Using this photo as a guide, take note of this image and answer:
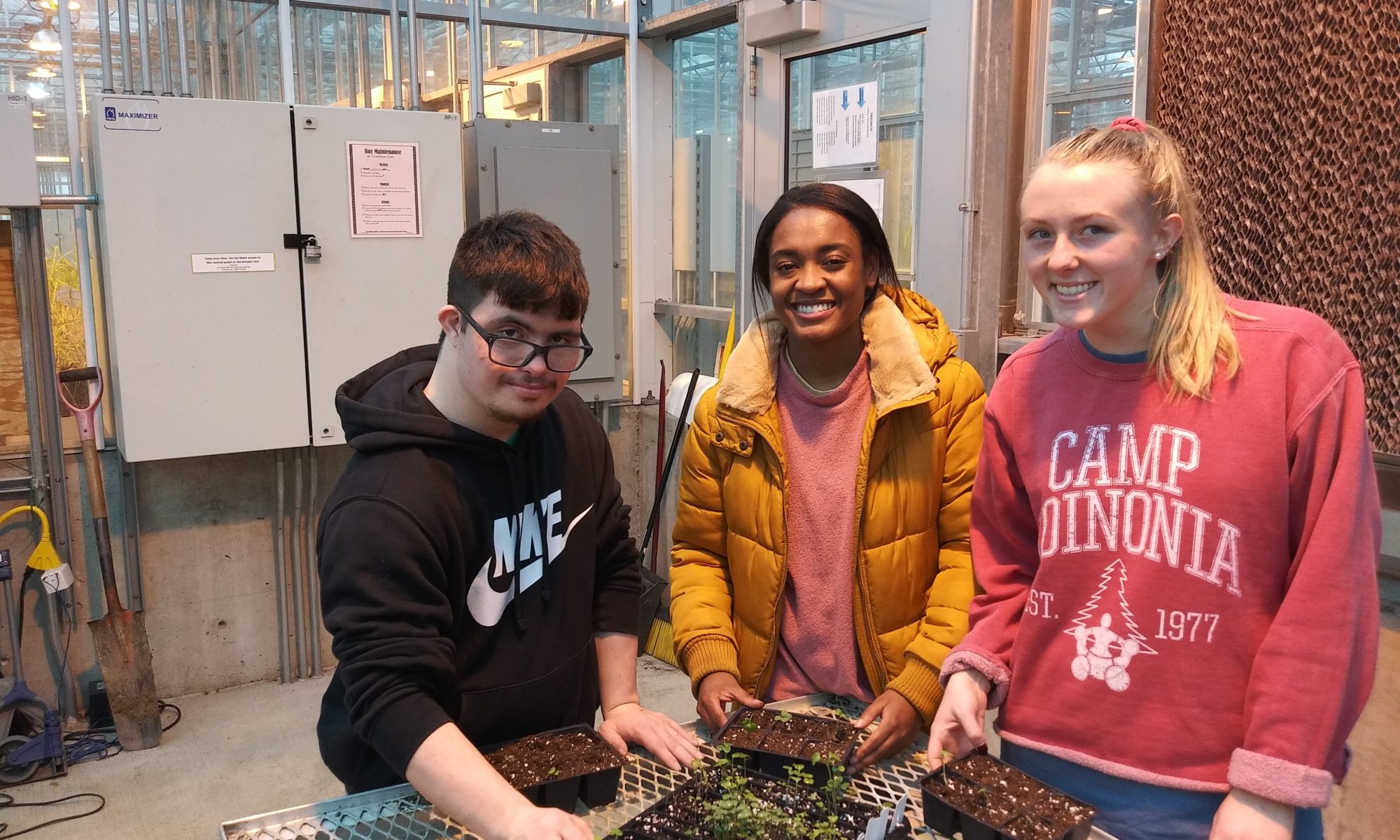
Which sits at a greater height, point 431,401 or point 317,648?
point 431,401

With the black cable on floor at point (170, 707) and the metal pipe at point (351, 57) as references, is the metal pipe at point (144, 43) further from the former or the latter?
the black cable on floor at point (170, 707)

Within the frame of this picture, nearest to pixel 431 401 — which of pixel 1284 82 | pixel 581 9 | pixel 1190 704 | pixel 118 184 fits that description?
pixel 1190 704

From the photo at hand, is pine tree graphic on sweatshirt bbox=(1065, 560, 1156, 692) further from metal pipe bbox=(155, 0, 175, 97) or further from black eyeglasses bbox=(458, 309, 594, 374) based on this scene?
metal pipe bbox=(155, 0, 175, 97)

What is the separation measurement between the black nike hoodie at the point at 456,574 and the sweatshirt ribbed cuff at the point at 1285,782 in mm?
845

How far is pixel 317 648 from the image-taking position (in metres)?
4.03

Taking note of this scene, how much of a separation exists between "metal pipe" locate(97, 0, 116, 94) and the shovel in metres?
0.90

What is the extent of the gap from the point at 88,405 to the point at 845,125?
2.54m

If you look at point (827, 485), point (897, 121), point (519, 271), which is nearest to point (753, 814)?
point (827, 485)

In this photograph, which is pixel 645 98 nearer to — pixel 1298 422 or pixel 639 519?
pixel 639 519

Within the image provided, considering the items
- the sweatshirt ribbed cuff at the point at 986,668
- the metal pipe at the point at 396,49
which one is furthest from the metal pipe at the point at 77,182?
the sweatshirt ribbed cuff at the point at 986,668

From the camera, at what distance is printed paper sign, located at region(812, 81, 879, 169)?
2.86 m

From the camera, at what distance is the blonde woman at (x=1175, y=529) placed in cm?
108

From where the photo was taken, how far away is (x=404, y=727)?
1.19 metres

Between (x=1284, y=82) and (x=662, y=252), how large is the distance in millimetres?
2878
